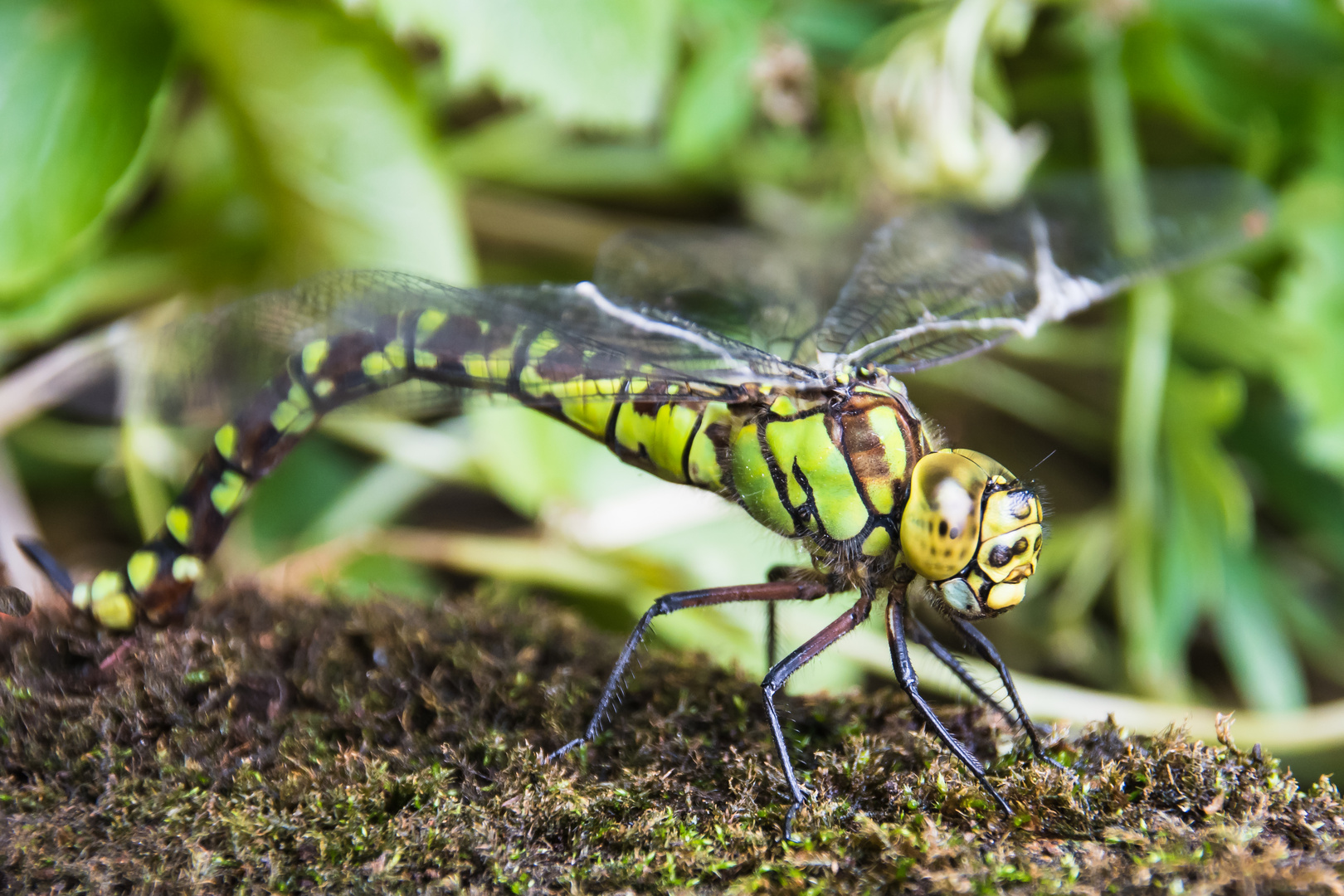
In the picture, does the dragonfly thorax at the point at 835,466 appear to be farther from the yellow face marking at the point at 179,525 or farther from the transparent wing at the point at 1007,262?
the yellow face marking at the point at 179,525

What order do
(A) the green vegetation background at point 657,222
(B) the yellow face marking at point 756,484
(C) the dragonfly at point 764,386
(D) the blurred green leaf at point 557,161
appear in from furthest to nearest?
(D) the blurred green leaf at point 557,161 < (A) the green vegetation background at point 657,222 < (B) the yellow face marking at point 756,484 < (C) the dragonfly at point 764,386

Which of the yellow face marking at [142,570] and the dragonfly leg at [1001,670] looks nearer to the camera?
the dragonfly leg at [1001,670]

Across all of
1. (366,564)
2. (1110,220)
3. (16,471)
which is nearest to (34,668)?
(366,564)

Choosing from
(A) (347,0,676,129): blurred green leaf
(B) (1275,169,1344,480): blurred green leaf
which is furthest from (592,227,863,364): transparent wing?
(B) (1275,169,1344,480): blurred green leaf

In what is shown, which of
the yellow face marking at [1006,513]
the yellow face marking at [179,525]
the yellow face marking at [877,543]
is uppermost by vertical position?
the yellow face marking at [1006,513]

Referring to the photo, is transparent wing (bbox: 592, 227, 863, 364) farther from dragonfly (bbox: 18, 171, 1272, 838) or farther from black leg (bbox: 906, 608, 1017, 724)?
black leg (bbox: 906, 608, 1017, 724)

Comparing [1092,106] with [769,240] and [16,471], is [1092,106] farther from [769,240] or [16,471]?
[16,471]

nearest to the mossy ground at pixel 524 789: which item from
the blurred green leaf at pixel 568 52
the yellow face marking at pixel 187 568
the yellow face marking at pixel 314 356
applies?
the yellow face marking at pixel 187 568

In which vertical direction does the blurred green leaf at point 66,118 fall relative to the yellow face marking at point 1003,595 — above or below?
above
